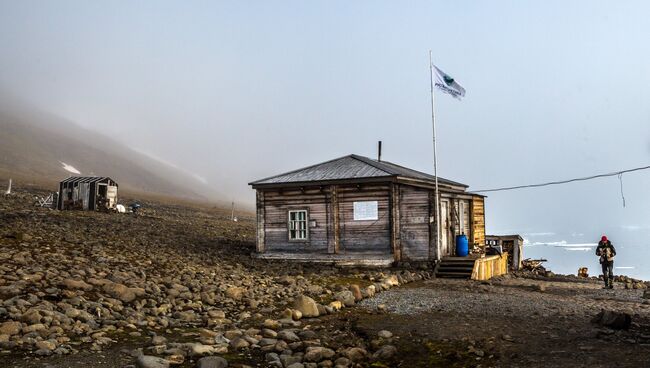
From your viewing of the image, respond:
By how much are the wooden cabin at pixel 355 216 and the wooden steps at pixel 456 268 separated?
1.68ft

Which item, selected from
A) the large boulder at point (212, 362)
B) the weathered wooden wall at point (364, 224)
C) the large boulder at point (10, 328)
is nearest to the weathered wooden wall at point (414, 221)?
the weathered wooden wall at point (364, 224)

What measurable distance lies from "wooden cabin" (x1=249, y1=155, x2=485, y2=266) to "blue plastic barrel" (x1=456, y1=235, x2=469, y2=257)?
0.61 m

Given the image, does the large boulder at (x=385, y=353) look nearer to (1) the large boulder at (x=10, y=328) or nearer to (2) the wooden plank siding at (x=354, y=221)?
(1) the large boulder at (x=10, y=328)

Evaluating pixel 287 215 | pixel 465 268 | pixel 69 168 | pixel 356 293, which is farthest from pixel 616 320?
pixel 69 168

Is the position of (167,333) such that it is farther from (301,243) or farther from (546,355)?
(301,243)

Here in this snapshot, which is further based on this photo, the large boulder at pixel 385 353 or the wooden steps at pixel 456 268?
the wooden steps at pixel 456 268

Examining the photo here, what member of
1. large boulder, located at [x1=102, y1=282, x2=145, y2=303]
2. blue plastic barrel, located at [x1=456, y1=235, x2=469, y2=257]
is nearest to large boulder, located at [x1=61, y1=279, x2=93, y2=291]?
large boulder, located at [x1=102, y1=282, x2=145, y2=303]

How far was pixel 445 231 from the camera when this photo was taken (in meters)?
22.3

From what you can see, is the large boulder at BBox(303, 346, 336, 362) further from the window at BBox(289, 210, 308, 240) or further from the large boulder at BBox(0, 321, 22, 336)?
the window at BBox(289, 210, 308, 240)

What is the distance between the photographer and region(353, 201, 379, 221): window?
2152 centimetres

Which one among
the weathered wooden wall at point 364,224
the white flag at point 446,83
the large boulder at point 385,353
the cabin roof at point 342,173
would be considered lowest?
the large boulder at point 385,353

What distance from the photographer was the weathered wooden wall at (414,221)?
2066 cm

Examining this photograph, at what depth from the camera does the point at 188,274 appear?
52.8 feet

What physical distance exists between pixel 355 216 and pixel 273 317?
1058 cm
